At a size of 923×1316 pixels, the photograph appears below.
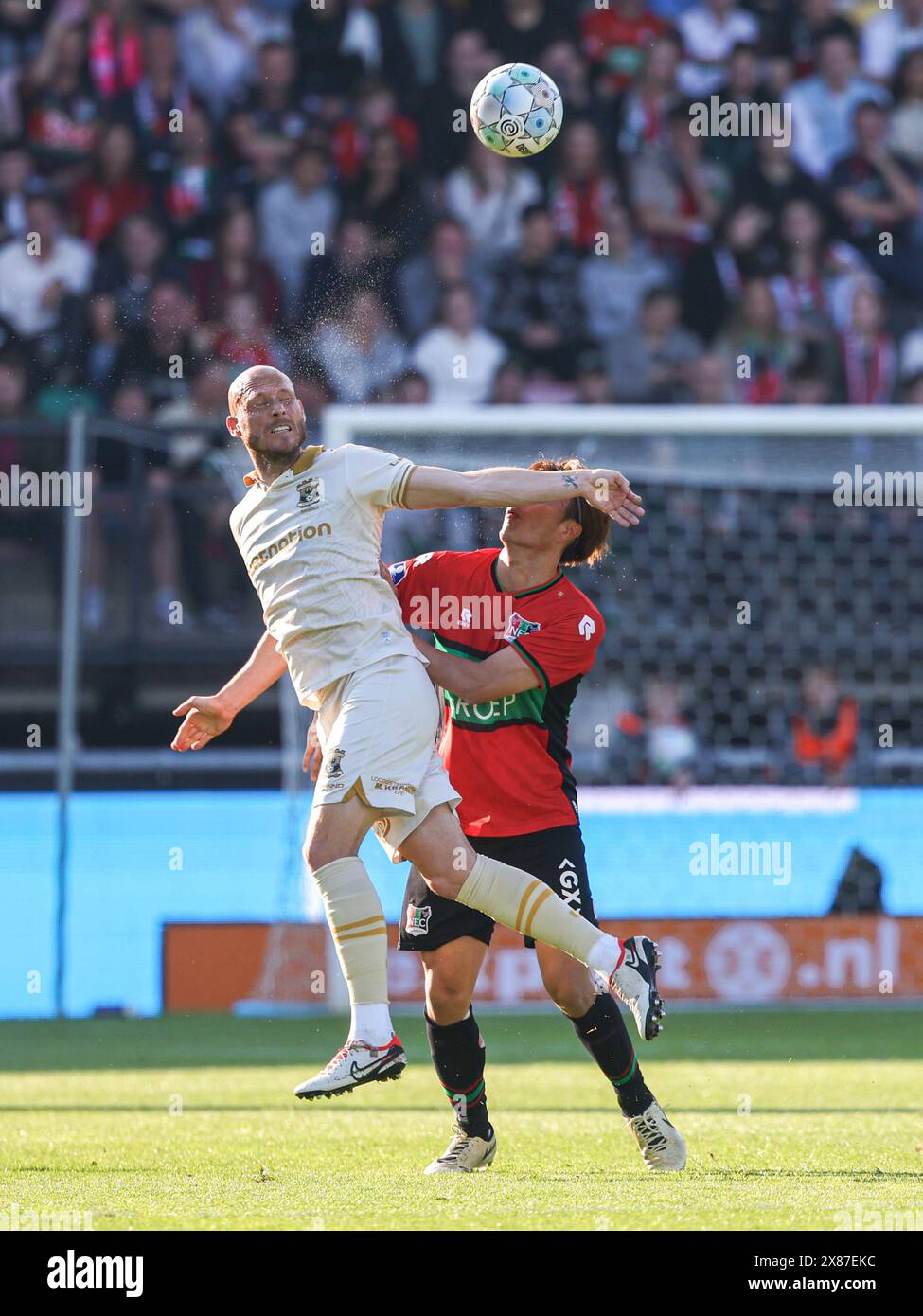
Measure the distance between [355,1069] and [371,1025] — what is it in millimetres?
196

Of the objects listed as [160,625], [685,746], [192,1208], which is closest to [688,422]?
[685,746]

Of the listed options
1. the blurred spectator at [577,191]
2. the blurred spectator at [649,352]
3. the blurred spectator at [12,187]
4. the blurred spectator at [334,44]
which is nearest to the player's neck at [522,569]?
the blurred spectator at [649,352]

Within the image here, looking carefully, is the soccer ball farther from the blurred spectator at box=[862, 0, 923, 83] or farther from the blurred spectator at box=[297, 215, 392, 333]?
the blurred spectator at box=[862, 0, 923, 83]

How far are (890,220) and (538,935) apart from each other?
38.3 feet

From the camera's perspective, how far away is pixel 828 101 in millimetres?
16562

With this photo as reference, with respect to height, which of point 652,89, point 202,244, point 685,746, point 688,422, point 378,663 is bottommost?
point 685,746

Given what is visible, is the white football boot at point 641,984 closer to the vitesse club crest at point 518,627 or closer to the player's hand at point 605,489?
the vitesse club crest at point 518,627

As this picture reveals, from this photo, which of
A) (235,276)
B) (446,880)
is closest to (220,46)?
(235,276)

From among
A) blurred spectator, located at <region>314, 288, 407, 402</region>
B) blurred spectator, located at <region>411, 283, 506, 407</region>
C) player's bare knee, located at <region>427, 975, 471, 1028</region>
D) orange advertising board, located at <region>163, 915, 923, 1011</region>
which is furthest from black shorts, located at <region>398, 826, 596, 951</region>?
blurred spectator, located at <region>411, 283, 506, 407</region>

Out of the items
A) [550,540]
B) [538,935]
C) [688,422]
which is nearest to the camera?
[538,935]

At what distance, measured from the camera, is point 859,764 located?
13.3 metres

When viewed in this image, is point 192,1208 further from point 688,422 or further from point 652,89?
point 652,89

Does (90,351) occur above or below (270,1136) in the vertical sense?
above

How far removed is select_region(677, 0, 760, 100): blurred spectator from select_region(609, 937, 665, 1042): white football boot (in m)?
11.9
